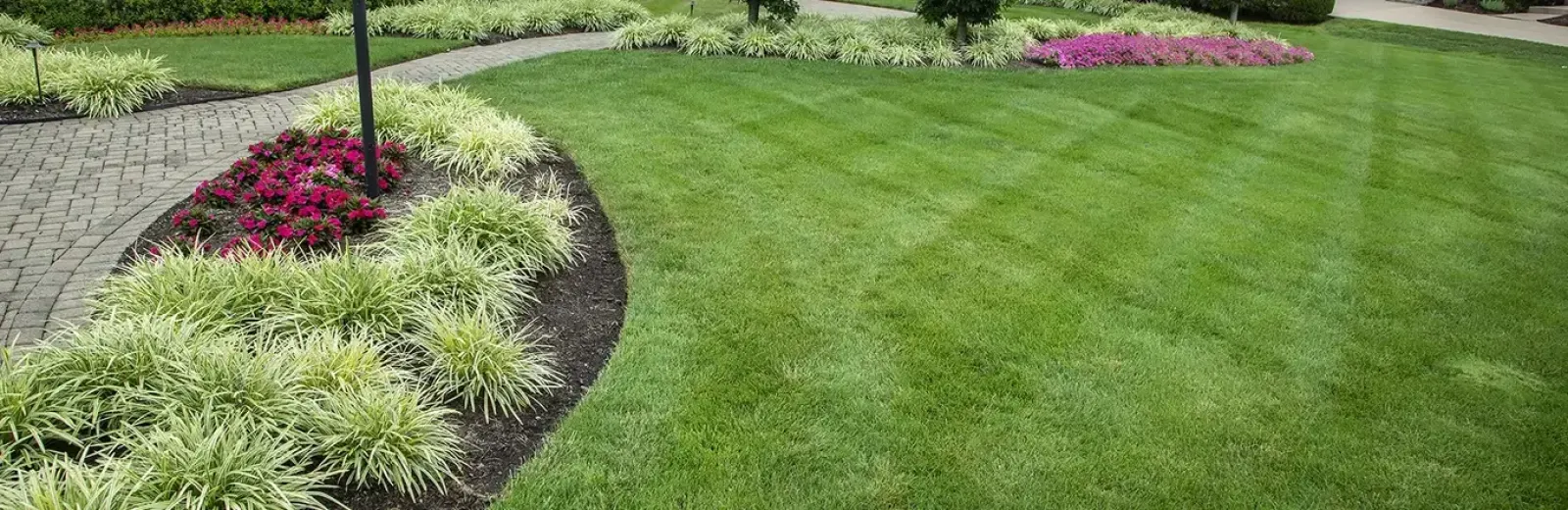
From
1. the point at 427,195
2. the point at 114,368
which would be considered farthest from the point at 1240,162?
the point at 114,368

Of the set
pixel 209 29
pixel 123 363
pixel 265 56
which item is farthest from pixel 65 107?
pixel 123 363

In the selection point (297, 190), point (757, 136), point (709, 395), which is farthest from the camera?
point (757, 136)

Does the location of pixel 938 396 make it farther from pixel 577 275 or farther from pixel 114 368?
pixel 114 368

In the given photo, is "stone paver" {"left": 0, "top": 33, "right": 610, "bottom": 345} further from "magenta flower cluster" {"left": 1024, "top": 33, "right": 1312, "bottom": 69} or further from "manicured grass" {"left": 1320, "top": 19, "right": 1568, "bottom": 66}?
"manicured grass" {"left": 1320, "top": 19, "right": 1568, "bottom": 66}

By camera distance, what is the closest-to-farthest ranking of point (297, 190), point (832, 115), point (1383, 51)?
point (297, 190)
point (832, 115)
point (1383, 51)

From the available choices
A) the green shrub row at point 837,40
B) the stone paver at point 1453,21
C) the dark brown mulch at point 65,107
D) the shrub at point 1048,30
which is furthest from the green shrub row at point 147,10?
the stone paver at point 1453,21

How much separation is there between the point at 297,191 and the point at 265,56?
5.90 m

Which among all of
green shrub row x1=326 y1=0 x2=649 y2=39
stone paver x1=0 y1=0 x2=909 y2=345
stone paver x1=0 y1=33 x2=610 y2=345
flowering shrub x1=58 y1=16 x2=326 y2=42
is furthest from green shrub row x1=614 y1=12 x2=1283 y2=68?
flowering shrub x1=58 y1=16 x2=326 y2=42

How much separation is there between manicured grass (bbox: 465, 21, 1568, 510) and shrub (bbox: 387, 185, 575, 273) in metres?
0.44

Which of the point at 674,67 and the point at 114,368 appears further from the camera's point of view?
the point at 674,67

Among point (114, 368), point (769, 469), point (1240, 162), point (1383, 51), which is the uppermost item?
point (1383, 51)

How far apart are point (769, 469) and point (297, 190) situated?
3.69 metres

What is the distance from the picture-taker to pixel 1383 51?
15.0 metres

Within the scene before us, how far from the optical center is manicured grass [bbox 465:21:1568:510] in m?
3.47
